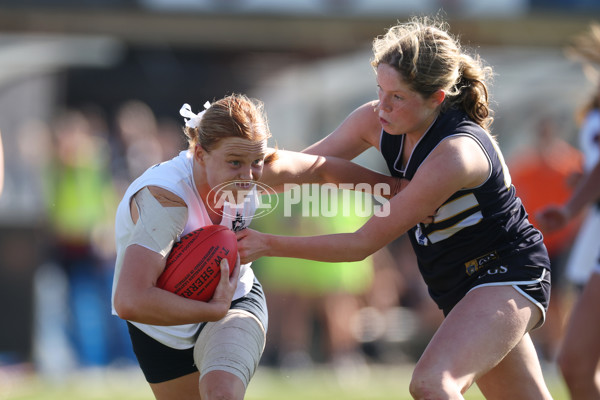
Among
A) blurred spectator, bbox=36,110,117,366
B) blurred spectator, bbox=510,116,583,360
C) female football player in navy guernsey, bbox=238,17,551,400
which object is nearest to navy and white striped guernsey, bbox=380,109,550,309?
female football player in navy guernsey, bbox=238,17,551,400

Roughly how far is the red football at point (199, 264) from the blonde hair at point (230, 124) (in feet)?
1.26

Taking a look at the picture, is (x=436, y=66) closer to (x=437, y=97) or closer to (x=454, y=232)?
(x=437, y=97)

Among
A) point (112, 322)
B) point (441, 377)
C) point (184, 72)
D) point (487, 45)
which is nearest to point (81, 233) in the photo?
point (112, 322)

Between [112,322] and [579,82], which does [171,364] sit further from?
[579,82]

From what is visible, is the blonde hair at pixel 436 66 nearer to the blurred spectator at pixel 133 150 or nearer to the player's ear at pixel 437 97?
the player's ear at pixel 437 97

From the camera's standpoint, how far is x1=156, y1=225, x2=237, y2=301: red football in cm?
368

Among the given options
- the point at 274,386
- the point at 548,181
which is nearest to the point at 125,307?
the point at 274,386

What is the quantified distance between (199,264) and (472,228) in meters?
1.14

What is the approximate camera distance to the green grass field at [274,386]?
23.7ft

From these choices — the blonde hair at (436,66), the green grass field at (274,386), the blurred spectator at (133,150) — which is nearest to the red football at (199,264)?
the blonde hair at (436,66)

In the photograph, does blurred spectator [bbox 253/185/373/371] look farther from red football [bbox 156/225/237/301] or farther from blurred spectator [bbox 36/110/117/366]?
red football [bbox 156/225/237/301]

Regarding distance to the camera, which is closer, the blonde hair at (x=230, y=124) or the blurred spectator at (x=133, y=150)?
the blonde hair at (x=230, y=124)

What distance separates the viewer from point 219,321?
3955mm

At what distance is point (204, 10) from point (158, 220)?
9.70 meters
